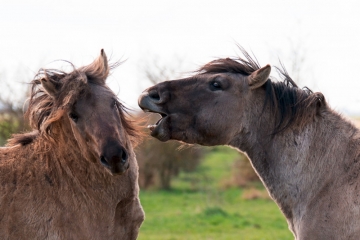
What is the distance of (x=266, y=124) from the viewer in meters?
5.71

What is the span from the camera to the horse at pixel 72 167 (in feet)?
18.9

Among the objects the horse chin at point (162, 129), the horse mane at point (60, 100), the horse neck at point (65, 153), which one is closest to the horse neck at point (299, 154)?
the horse chin at point (162, 129)

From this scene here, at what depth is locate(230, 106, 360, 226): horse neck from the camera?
216 inches

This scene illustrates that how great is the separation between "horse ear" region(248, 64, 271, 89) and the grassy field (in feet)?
28.3

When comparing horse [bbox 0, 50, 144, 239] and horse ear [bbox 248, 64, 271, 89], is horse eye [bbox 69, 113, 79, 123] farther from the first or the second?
horse ear [bbox 248, 64, 271, 89]

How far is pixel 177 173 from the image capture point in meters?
26.4

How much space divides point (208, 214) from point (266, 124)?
11.7 meters

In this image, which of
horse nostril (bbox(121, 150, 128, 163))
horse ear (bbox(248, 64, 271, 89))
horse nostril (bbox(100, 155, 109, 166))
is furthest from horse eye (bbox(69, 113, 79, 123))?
horse ear (bbox(248, 64, 271, 89))

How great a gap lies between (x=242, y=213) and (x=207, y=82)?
13.0 metres

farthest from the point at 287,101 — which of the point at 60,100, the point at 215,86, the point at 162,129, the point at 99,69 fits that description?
the point at 60,100

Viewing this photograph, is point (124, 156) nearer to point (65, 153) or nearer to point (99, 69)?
Answer: point (65, 153)

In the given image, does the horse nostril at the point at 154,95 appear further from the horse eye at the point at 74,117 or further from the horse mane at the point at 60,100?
the horse eye at the point at 74,117

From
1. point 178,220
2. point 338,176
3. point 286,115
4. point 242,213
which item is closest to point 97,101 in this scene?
point 286,115

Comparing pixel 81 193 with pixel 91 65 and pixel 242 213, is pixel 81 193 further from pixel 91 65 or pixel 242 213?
pixel 242 213
